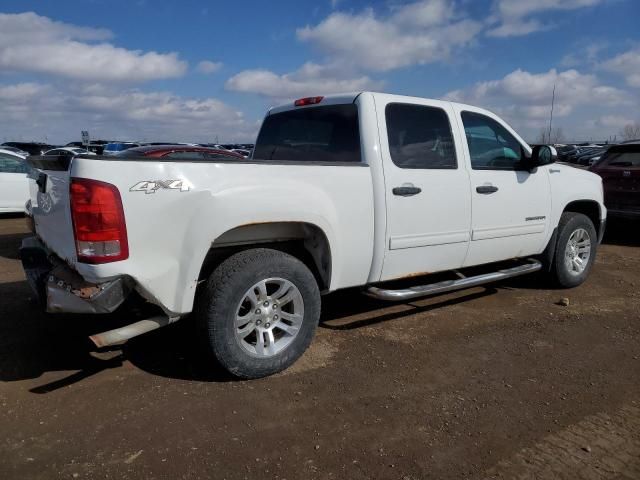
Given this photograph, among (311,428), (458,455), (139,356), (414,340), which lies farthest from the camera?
(414,340)

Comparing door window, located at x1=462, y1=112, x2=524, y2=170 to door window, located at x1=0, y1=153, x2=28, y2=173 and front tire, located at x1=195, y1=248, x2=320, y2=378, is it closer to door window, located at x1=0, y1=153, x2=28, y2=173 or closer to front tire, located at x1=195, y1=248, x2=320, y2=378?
front tire, located at x1=195, y1=248, x2=320, y2=378

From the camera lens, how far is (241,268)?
3.26 m

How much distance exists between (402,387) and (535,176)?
2.80 m

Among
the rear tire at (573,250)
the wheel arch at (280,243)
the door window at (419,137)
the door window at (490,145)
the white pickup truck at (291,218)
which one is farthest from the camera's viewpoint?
the rear tire at (573,250)

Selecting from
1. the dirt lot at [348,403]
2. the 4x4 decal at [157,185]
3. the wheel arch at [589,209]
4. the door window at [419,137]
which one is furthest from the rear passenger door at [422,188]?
the wheel arch at [589,209]

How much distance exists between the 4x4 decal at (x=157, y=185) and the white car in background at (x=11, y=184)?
9.63 meters

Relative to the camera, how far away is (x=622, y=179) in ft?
28.1

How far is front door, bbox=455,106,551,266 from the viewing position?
455 cm

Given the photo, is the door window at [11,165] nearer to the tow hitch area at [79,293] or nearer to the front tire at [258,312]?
the tow hitch area at [79,293]

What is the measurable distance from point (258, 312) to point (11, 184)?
9855 millimetres

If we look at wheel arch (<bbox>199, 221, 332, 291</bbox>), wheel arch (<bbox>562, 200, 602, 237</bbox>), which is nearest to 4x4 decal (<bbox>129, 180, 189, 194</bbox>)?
wheel arch (<bbox>199, 221, 332, 291</bbox>)

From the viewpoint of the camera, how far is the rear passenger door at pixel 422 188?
3.95 m

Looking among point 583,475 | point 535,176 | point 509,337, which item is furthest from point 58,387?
point 535,176

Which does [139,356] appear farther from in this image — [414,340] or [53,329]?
[414,340]
